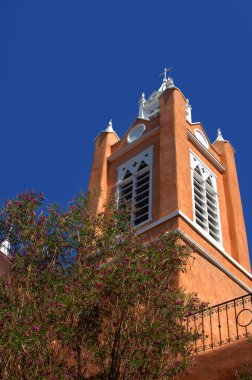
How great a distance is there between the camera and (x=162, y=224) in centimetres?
1473

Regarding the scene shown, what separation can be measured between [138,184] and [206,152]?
3010mm

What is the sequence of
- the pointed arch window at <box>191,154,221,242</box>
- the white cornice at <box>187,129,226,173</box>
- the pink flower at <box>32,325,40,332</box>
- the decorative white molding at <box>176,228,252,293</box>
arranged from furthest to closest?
the white cornice at <box>187,129,226,173</box> → the pointed arch window at <box>191,154,221,242</box> → the decorative white molding at <box>176,228,252,293</box> → the pink flower at <box>32,325,40,332</box>

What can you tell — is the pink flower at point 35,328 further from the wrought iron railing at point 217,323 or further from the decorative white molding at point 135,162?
the decorative white molding at point 135,162

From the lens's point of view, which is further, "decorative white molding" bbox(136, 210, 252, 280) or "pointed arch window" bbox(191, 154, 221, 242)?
"pointed arch window" bbox(191, 154, 221, 242)

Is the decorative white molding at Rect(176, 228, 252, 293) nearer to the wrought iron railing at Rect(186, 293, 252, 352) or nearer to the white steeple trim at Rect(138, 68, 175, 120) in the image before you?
the wrought iron railing at Rect(186, 293, 252, 352)

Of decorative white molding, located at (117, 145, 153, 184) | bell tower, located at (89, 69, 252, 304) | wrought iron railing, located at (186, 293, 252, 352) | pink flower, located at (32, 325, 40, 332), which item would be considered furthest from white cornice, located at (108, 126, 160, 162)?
pink flower, located at (32, 325, 40, 332)

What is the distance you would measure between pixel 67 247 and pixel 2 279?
1.50m

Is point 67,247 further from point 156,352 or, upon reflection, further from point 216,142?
point 216,142

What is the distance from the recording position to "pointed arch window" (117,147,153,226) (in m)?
17.1

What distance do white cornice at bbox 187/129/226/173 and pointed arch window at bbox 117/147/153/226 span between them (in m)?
1.47

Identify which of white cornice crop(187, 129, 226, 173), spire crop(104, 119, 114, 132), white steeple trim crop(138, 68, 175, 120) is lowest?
white cornice crop(187, 129, 226, 173)

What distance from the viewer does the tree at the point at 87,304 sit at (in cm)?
823

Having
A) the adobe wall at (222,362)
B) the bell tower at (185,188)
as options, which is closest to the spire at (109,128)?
the bell tower at (185,188)

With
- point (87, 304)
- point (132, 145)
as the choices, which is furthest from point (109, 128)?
point (87, 304)
